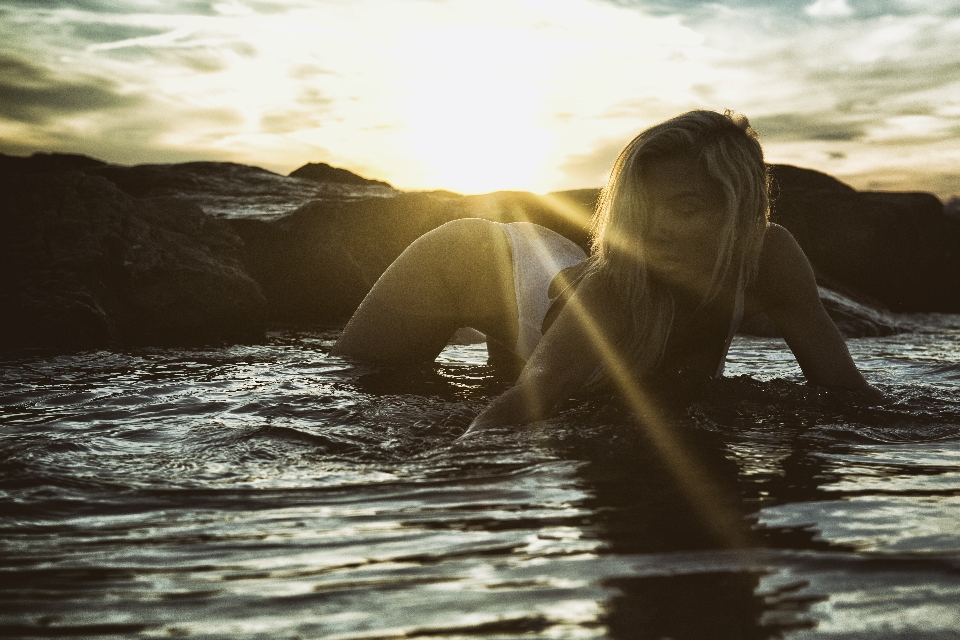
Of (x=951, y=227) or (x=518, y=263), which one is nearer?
(x=518, y=263)

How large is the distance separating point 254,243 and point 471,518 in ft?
22.0

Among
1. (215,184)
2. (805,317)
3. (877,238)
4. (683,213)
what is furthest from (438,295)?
(877,238)

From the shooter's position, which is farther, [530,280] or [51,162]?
[51,162]

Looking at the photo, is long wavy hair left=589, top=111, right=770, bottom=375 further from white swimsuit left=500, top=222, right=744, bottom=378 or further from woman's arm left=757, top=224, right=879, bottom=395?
white swimsuit left=500, top=222, right=744, bottom=378

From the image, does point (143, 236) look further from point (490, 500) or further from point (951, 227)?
point (951, 227)

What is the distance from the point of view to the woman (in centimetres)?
271

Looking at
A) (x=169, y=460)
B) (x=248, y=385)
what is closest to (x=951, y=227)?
(x=248, y=385)

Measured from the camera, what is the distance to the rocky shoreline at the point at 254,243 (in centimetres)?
564

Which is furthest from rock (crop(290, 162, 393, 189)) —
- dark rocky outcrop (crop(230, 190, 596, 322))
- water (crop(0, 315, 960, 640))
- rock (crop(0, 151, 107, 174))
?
water (crop(0, 315, 960, 640))

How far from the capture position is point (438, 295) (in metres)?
4.06

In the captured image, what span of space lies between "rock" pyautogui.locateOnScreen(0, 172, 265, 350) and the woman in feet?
10.6

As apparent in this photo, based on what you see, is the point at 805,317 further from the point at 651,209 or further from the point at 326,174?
the point at 326,174

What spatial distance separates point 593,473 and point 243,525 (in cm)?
94

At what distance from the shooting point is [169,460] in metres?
2.35
